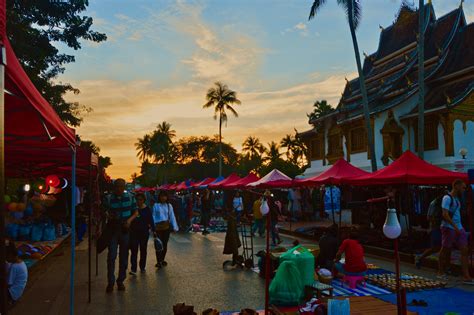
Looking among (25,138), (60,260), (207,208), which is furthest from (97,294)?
(207,208)

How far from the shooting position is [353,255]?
7.58 m

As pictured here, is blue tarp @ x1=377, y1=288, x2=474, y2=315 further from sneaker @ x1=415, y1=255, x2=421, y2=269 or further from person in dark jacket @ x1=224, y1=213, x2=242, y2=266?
person in dark jacket @ x1=224, y1=213, x2=242, y2=266

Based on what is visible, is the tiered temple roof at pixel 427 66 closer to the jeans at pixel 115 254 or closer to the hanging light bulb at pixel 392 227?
the jeans at pixel 115 254

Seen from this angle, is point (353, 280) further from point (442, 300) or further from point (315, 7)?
point (315, 7)

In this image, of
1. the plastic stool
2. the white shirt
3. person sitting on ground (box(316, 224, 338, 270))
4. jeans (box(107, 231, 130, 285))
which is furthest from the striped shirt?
the plastic stool

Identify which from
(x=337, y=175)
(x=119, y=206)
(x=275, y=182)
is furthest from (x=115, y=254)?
(x=275, y=182)

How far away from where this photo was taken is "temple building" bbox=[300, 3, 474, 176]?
20781 mm

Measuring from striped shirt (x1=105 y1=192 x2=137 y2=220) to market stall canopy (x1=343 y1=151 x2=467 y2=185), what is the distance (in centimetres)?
700

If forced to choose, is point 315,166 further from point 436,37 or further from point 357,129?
point 436,37

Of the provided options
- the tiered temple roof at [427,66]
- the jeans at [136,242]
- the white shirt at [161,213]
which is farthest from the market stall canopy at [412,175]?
the tiered temple roof at [427,66]

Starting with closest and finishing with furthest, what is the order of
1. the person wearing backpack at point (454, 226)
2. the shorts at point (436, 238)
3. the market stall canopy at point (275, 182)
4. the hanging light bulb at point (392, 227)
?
the hanging light bulb at point (392, 227)
the person wearing backpack at point (454, 226)
the shorts at point (436, 238)
the market stall canopy at point (275, 182)

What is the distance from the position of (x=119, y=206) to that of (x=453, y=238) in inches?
253

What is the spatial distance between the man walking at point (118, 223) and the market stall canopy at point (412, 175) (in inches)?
276

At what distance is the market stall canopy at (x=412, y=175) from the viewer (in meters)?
10.9
